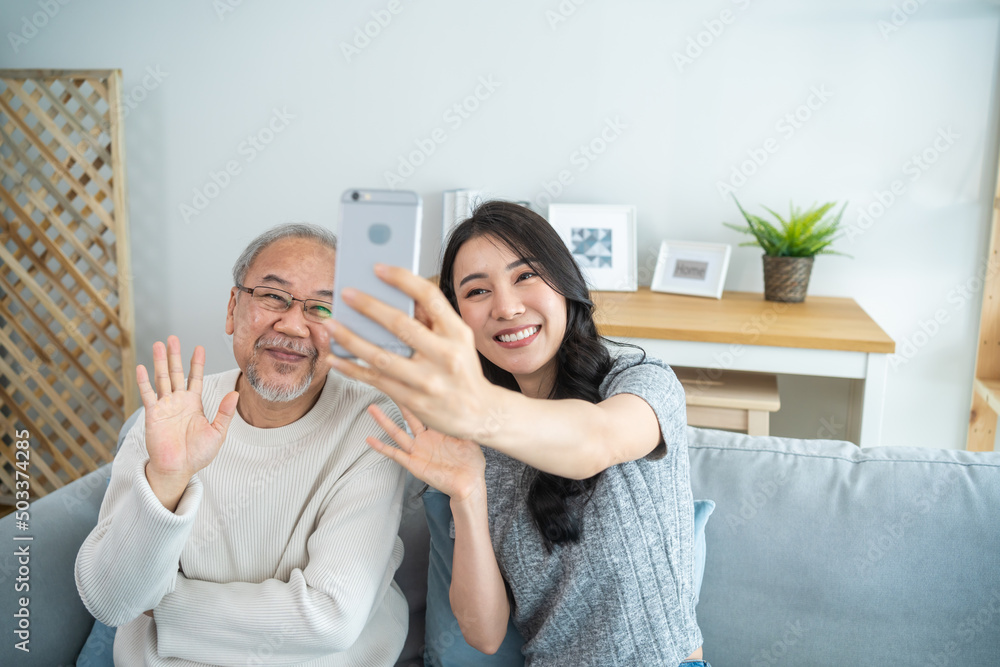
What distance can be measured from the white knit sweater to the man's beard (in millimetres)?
69

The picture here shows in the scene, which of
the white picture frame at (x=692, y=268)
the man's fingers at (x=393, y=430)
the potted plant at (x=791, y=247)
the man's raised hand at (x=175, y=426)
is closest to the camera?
the man's fingers at (x=393, y=430)

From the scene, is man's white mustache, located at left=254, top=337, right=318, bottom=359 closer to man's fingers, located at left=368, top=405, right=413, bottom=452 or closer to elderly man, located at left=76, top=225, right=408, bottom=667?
elderly man, located at left=76, top=225, right=408, bottom=667

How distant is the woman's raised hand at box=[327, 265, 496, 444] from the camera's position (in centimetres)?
57

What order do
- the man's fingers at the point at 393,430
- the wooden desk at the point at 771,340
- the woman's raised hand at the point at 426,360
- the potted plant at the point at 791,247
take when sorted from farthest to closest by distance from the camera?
the potted plant at the point at 791,247, the wooden desk at the point at 771,340, the man's fingers at the point at 393,430, the woman's raised hand at the point at 426,360

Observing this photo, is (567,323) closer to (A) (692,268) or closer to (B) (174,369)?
(B) (174,369)

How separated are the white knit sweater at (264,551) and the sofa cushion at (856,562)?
0.56 meters

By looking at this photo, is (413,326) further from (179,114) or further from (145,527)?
(179,114)

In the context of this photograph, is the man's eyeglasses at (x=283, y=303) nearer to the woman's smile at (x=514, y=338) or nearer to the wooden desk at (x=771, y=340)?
the woman's smile at (x=514, y=338)

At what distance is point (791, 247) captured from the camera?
7.38 feet

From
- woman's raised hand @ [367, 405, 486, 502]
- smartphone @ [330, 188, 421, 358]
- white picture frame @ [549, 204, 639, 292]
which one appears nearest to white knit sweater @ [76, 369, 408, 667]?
woman's raised hand @ [367, 405, 486, 502]

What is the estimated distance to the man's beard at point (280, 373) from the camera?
43.8 inches

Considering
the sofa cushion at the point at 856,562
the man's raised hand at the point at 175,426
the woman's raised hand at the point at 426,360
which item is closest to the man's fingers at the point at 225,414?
the man's raised hand at the point at 175,426

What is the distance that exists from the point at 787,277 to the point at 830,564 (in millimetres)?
1277

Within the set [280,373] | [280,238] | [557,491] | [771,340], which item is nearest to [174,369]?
[280,373]
